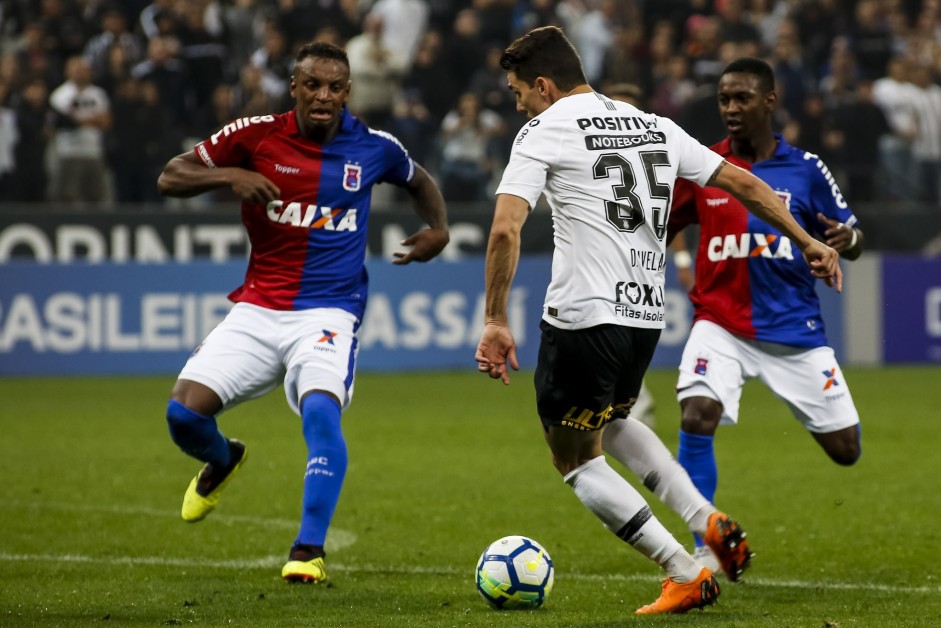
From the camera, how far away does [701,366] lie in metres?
7.47

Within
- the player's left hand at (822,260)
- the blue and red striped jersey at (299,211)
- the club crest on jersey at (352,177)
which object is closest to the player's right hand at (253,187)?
the blue and red striped jersey at (299,211)

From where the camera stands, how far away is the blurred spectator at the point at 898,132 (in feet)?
62.7

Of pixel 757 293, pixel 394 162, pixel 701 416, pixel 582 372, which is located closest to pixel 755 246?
pixel 757 293

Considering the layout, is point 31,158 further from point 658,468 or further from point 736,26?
point 658,468

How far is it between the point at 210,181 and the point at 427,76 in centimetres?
1276

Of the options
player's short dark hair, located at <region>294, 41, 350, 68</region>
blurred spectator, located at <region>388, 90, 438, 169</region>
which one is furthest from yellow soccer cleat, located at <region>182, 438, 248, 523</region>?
blurred spectator, located at <region>388, 90, 438, 169</region>

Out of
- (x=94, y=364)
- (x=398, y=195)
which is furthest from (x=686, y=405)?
(x=398, y=195)

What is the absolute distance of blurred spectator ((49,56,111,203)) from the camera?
58.3 feet

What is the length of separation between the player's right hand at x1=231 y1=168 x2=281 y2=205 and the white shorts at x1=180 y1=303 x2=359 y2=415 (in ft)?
1.93

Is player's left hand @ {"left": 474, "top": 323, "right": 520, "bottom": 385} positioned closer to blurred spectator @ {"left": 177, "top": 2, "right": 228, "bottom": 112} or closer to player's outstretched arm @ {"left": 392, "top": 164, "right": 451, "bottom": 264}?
player's outstretched arm @ {"left": 392, "top": 164, "right": 451, "bottom": 264}

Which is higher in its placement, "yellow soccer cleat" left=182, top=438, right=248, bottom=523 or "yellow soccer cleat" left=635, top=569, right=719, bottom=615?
"yellow soccer cleat" left=635, top=569, right=719, bottom=615

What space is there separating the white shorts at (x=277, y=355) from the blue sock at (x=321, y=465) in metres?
0.13

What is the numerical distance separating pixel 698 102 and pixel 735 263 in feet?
36.4

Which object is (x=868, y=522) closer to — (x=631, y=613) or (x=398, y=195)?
(x=631, y=613)
